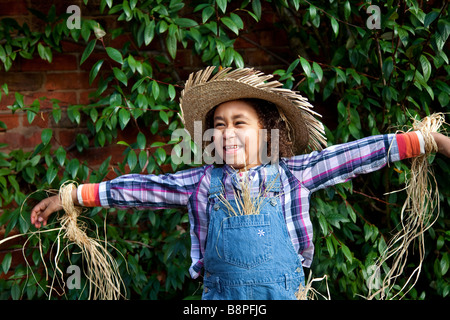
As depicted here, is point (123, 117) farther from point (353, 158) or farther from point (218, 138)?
point (353, 158)

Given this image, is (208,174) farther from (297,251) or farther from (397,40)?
(397,40)

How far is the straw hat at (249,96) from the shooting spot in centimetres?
184

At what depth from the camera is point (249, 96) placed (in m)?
1.90

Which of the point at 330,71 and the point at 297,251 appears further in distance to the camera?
the point at 330,71

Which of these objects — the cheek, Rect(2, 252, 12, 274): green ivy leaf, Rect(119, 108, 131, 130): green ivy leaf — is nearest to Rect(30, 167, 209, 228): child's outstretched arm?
the cheek

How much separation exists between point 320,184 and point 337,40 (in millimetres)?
1021

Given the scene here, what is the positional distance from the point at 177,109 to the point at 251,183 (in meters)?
0.75

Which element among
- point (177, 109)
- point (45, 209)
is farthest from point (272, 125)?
point (45, 209)

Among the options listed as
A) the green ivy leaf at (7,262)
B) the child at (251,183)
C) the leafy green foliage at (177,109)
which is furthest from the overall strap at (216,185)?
the green ivy leaf at (7,262)

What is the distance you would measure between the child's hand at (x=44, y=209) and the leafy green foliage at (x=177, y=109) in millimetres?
309

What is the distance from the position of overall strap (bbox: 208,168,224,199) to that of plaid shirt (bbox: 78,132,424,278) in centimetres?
2

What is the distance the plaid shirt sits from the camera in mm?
1748

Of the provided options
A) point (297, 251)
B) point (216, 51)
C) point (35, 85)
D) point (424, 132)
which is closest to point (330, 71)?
point (216, 51)
